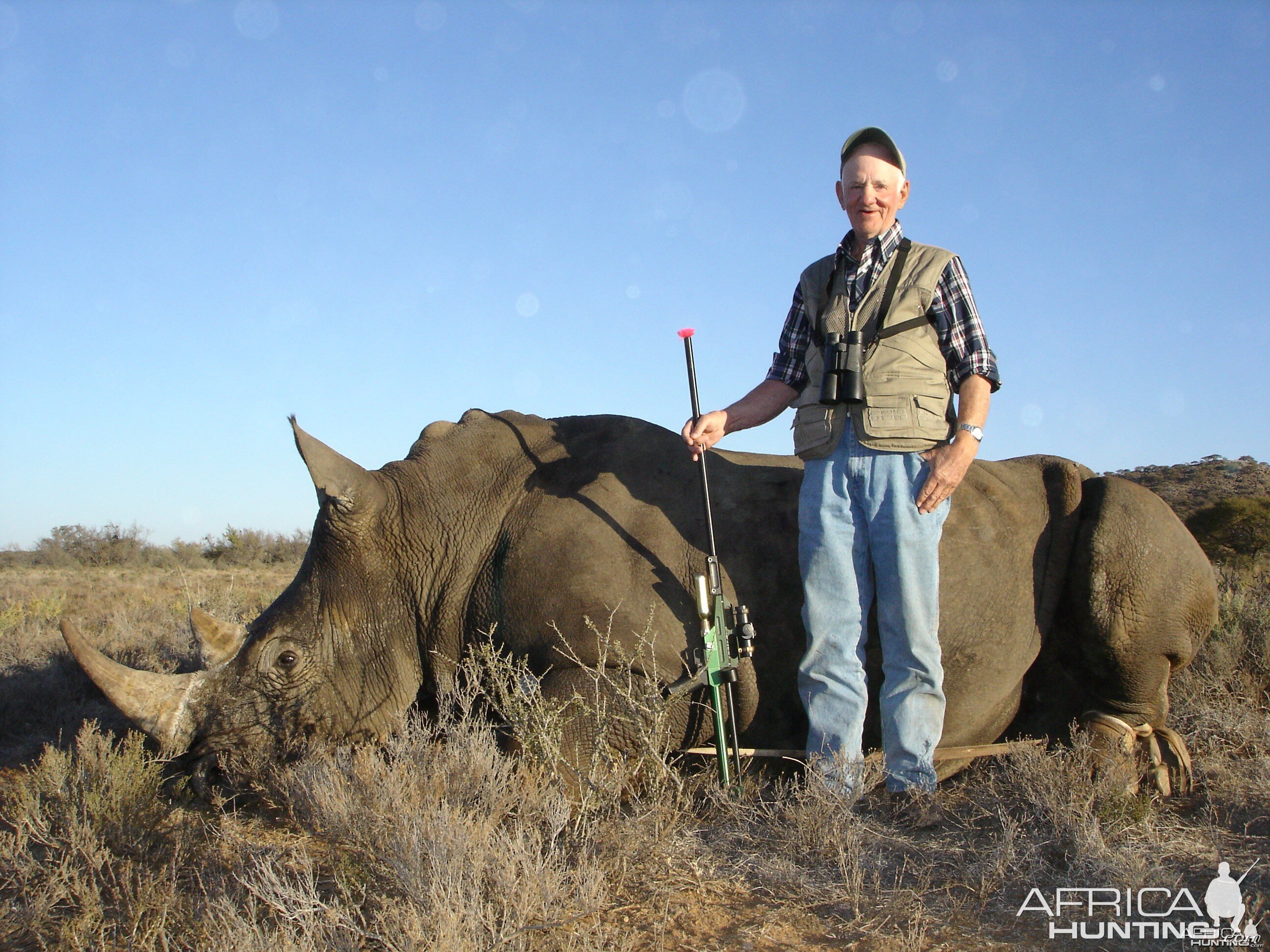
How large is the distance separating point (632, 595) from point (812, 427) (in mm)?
1015

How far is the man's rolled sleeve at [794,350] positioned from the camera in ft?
13.4

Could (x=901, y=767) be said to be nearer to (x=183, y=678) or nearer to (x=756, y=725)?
(x=756, y=725)

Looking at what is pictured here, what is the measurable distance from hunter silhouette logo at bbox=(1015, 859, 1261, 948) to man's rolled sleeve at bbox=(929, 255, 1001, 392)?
6.17 feet

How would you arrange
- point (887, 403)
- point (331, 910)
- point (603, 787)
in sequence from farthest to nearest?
1. point (887, 403)
2. point (603, 787)
3. point (331, 910)

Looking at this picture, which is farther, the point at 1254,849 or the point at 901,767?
the point at 901,767

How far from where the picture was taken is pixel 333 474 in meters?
4.11

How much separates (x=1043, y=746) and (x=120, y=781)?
143 inches

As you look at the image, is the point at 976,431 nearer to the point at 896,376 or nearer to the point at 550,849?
the point at 896,376

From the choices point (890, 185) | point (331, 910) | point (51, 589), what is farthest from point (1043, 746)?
point (51, 589)

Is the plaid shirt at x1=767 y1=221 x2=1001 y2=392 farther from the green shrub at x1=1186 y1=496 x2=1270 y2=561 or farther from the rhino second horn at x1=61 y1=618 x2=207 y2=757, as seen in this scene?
the green shrub at x1=1186 y1=496 x2=1270 y2=561

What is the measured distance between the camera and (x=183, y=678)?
4066 millimetres

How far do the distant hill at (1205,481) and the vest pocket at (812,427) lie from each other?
402 inches

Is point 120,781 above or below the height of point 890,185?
below

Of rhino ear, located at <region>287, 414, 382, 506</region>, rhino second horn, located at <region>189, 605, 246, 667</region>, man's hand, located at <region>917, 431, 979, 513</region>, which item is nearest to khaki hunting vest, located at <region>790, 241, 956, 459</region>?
man's hand, located at <region>917, 431, 979, 513</region>
